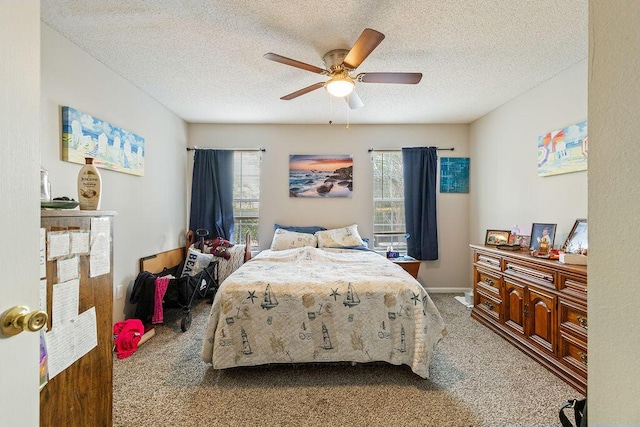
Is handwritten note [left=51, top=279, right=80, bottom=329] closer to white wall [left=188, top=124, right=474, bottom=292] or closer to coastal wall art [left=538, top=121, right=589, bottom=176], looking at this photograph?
white wall [left=188, top=124, right=474, bottom=292]

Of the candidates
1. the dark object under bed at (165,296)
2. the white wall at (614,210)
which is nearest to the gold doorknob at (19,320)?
the white wall at (614,210)

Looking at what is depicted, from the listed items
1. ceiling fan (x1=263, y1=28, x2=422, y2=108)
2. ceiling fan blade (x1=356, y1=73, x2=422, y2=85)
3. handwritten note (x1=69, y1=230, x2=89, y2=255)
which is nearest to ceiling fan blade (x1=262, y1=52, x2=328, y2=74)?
ceiling fan (x1=263, y1=28, x2=422, y2=108)

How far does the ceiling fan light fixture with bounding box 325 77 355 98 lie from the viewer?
2.26 metres

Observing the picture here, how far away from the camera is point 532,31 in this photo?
2.10 metres

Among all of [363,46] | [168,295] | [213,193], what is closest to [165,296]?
[168,295]

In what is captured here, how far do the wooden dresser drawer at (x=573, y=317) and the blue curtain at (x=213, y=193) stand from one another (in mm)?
3734

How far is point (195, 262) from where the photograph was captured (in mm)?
3580

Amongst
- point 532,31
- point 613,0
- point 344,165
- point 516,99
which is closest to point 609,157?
point 613,0

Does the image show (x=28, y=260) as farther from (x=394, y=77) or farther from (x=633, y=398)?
(x=394, y=77)

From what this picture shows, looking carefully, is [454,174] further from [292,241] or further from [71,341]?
[71,341]

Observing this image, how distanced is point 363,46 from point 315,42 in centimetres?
55

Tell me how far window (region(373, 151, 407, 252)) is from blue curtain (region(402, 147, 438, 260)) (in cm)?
16

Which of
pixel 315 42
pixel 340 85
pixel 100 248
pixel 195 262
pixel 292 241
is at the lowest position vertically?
pixel 195 262

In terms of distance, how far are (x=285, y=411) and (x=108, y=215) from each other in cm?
147
